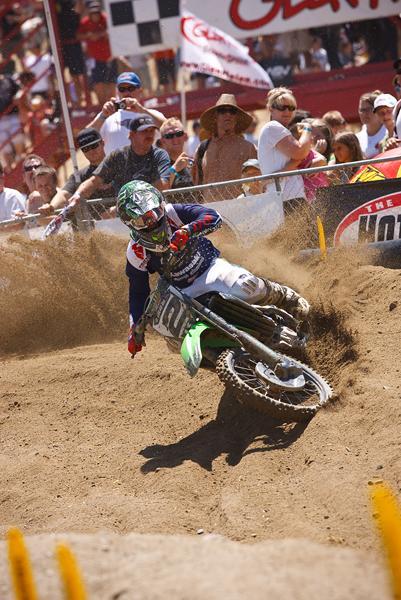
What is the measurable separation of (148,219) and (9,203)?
425 centimetres

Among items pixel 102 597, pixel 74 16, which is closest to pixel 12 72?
pixel 74 16

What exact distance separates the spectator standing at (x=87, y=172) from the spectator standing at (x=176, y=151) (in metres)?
0.69

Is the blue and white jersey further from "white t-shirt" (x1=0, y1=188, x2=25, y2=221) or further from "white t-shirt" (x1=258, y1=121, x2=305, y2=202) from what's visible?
"white t-shirt" (x1=0, y1=188, x2=25, y2=221)

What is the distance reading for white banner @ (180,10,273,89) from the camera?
11.3 metres

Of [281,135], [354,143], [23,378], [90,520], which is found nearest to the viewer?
[90,520]

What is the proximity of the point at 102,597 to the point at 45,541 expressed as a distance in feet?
2.61

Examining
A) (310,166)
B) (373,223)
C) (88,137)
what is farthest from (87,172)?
(373,223)

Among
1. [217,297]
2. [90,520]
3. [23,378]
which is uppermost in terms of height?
[217,297]

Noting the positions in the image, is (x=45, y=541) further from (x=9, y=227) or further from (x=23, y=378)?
(x=9, y=227)

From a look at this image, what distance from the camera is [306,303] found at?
7453 mm

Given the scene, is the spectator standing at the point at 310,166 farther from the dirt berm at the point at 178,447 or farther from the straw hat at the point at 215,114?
the dirt berm at the point at 178,447

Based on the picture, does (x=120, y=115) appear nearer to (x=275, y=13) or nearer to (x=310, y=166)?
(x=310, y=166)

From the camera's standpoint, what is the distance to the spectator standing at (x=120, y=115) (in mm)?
10109

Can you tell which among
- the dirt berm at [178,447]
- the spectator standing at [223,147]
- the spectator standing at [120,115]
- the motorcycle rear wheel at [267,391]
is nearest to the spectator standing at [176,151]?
the spectator standing at [223,147]
